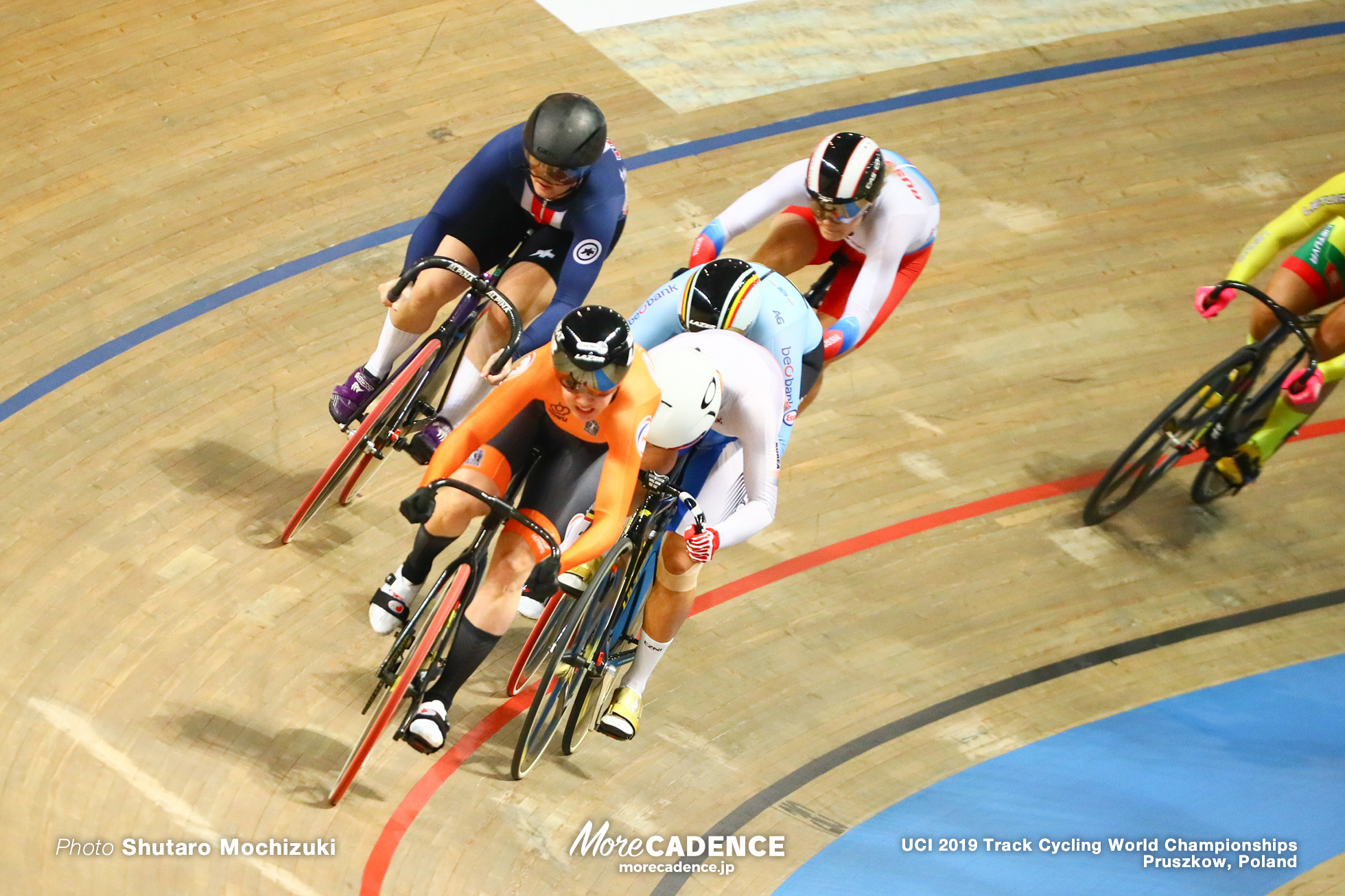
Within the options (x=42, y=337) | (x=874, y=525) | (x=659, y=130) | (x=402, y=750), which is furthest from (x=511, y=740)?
(x=659, y=130)

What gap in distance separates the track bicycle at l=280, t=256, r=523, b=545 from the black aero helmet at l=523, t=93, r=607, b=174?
1.61 feet

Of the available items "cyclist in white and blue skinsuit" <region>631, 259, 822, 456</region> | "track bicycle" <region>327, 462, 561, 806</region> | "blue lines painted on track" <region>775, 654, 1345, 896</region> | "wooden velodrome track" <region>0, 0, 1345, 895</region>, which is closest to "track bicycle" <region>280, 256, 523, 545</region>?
"wooden velodrome track" <region>0, 0, 1345, 895</region>

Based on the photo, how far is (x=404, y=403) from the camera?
14.9 feet

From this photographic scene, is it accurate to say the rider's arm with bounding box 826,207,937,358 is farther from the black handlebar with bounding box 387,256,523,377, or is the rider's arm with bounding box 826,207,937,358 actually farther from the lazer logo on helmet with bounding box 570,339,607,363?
the lazer logo on helmet with bounding box 570,339,607,363

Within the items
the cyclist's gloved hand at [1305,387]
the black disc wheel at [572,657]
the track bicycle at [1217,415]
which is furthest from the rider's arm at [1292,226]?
the black disc wheel at [572,657]

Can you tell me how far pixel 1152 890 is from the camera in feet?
13.8

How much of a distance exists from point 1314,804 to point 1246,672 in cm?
59

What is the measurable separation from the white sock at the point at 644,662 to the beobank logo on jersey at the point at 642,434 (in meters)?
0.80

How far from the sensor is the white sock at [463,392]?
181 inches

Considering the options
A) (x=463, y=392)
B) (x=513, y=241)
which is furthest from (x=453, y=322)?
(x=513, y=241)

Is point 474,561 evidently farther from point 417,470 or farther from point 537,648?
point 417,470

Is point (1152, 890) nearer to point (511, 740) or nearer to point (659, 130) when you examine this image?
point (511, 740)

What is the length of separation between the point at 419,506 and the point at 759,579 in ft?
6.45

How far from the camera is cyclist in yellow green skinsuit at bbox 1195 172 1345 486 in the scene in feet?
16.6
